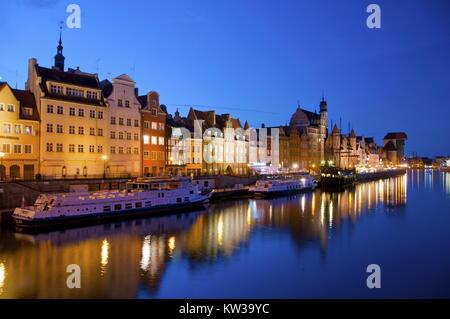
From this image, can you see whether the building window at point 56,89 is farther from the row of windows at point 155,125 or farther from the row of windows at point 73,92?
the row of windows at point 155,125

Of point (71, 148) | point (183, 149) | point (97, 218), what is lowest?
point (97, 218)

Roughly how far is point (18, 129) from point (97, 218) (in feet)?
56.8

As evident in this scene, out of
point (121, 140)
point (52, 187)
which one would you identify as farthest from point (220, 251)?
point (121, 140)

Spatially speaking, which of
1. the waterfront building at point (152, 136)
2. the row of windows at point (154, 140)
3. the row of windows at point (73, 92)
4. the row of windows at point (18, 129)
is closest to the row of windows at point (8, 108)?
the row of windows at point (18, 129)

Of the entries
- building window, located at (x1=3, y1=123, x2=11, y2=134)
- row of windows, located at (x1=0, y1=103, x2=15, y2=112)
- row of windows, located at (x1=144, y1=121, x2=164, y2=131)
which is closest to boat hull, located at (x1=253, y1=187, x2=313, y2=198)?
row of windows, located at (x1=144, y1=121, x2=164, y2=131)

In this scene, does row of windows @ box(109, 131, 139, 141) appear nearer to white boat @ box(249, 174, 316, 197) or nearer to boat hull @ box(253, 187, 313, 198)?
white boat @ box(249, 174, 316, 197)

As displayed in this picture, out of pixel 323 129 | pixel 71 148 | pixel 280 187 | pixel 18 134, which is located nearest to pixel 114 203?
pixel 71 148

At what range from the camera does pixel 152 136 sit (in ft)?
225

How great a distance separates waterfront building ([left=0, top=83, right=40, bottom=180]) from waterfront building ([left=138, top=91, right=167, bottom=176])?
19112mm

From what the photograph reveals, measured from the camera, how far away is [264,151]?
346ft

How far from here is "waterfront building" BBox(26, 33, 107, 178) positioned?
52344mm

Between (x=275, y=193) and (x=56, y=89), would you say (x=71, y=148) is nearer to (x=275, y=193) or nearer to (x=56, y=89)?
(x=56, y=89)
